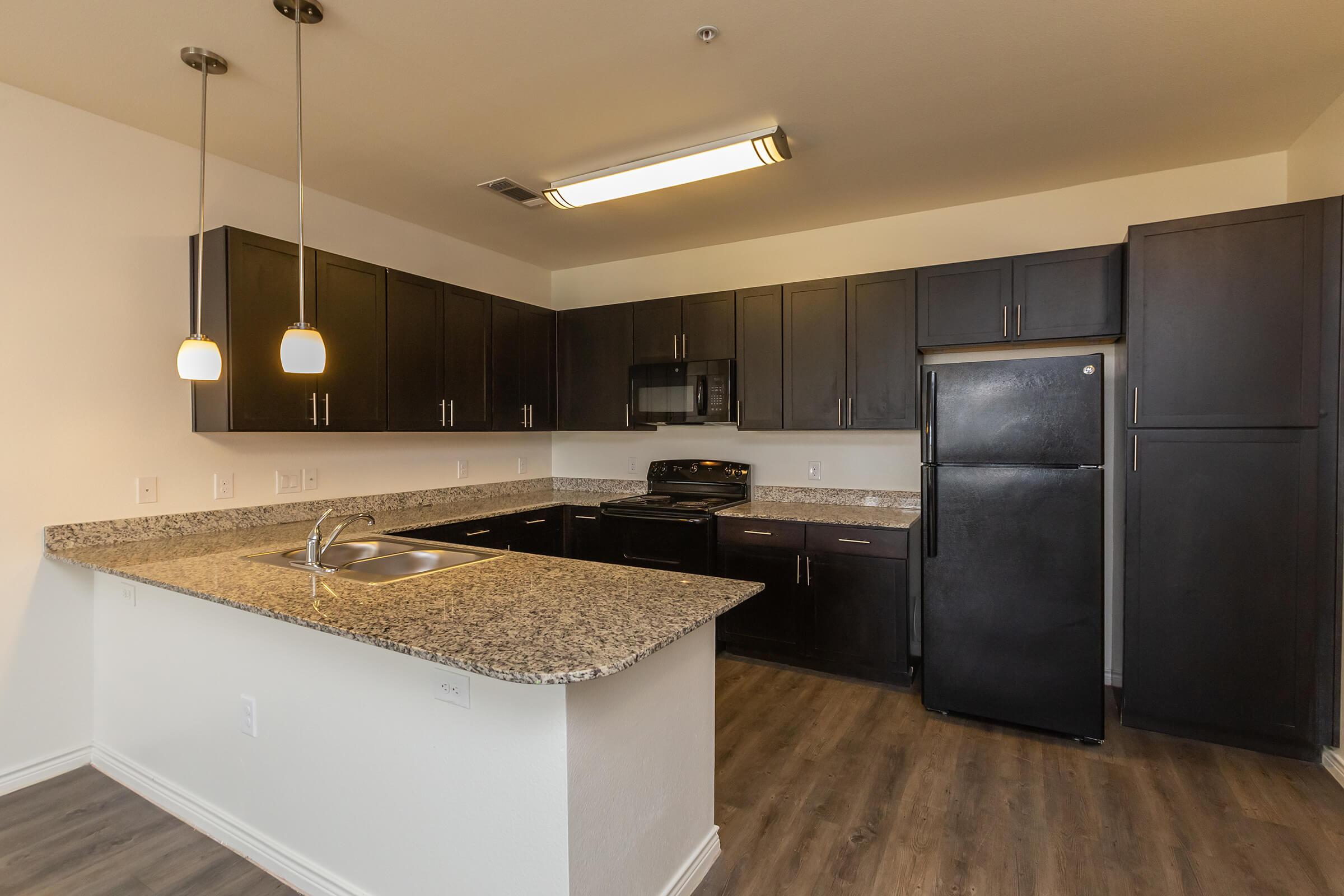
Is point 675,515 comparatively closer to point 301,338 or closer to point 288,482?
point 288,482

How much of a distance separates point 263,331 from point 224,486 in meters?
0.77

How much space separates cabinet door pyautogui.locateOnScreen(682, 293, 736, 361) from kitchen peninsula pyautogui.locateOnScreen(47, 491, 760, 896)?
216 centimetres

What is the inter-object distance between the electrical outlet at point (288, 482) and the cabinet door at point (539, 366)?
1413 mm

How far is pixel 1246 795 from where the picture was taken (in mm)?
2318

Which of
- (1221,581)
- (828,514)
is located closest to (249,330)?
(828,514)

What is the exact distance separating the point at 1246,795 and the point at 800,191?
3.09 metres

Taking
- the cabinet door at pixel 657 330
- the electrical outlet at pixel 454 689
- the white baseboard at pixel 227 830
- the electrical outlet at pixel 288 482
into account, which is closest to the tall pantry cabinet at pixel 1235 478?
the cabinet door at pixel 657 330

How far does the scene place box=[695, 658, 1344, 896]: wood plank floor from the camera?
6.25 feet

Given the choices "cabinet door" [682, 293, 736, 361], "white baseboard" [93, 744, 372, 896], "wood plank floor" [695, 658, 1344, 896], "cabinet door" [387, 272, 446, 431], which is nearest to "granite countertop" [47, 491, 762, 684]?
"white baseboard" [93, 744, 372, 896]

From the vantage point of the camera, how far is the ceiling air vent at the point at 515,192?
318 centimetres

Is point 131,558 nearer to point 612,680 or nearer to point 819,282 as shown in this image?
point 612,680

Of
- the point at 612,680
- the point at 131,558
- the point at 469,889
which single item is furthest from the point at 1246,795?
the point at 131,558

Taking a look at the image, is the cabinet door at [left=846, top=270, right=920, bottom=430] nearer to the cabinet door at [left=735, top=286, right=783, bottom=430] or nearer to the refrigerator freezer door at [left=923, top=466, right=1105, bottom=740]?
the cabinet door at [left=735, top=286, right=783, bottom=430]

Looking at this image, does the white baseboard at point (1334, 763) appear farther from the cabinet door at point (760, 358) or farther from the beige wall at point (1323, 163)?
the cabinet door at point (760, 358)
